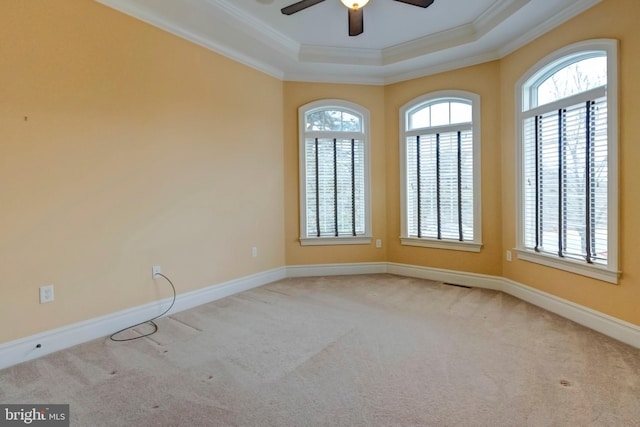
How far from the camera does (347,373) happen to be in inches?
86.8

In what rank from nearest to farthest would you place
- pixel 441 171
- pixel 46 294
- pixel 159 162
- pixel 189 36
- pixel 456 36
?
1. pixel 46 294
2. pixel 159 162
3. pixel 189 36
4. pixel 456 36
5. pixel 441 171

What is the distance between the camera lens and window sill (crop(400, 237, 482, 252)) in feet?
14.1

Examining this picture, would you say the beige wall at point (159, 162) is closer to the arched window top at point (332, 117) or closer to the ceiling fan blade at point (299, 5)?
the arched window top at point (332, 117)

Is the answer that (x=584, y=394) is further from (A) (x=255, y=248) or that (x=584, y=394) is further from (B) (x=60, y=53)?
(B) (x=60, y=53)

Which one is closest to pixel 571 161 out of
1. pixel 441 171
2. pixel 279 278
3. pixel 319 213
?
pixel 441 171

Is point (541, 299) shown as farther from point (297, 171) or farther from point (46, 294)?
point (46, 294)

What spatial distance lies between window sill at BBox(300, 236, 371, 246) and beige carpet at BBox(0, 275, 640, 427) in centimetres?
157

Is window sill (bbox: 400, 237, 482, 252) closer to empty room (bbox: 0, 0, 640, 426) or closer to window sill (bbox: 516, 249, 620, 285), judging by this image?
empty room (bbox: 0, 0, 640, 426)

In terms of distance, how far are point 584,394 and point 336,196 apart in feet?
11.3

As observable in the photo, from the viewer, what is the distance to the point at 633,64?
2.57 metres

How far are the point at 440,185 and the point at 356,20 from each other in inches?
95.8

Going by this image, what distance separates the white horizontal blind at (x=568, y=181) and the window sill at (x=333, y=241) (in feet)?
6.67

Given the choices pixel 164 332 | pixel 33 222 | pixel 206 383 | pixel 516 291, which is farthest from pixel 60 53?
pixel 516 291

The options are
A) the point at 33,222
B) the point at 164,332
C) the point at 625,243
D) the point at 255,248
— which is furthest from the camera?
the point at 255,248
